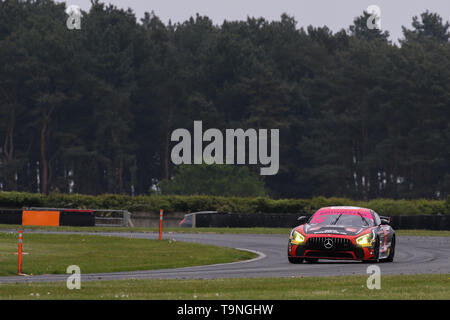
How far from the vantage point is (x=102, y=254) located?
92.4ft

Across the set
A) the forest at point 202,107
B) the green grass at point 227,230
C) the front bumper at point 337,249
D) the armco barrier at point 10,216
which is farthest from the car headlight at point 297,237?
Answer: the forest at point 202,107

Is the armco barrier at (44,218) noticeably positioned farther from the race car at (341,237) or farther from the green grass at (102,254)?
the race car at (341,237)

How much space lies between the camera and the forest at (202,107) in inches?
4094

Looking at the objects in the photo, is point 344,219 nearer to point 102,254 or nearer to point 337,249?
point 337,249

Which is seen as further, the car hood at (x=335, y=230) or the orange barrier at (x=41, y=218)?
the orange barrier at (x=41, y=218)

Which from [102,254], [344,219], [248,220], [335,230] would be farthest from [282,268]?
[248,220]

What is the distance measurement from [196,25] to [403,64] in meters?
39.3

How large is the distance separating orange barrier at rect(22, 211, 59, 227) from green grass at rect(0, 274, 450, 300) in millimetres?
28765

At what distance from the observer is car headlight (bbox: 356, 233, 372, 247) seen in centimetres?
2348

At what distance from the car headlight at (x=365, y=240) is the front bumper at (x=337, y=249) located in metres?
0.07

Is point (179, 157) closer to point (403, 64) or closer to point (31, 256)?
point (403, 64)

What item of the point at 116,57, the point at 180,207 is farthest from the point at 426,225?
the point at 116,57

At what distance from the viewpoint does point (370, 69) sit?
109562 millimetres
